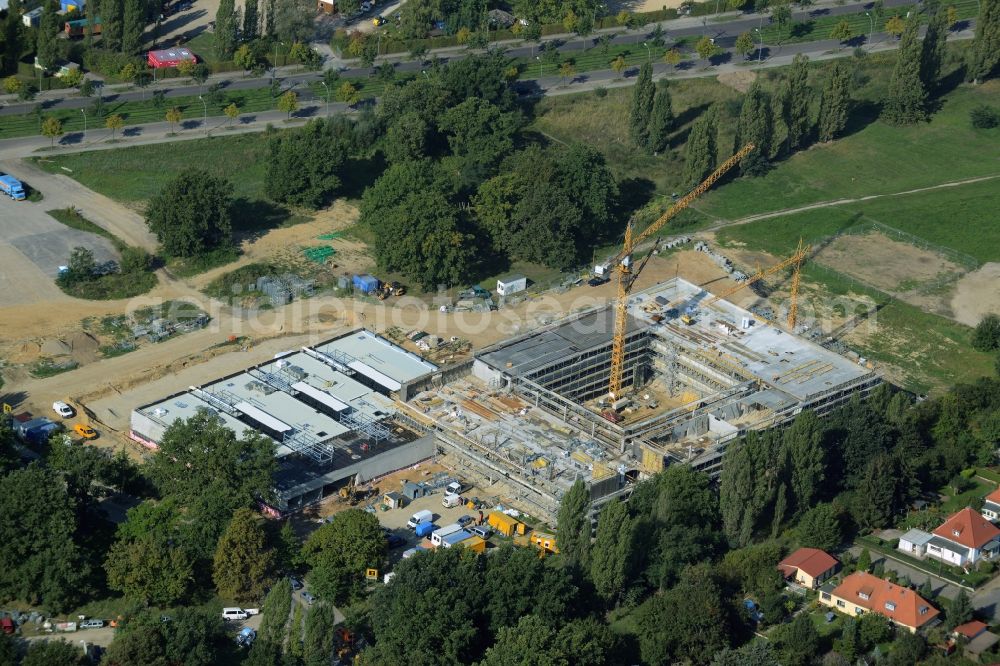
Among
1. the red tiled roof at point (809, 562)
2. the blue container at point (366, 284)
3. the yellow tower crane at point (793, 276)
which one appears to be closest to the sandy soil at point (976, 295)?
the yellow tower crane at point (793, 276)

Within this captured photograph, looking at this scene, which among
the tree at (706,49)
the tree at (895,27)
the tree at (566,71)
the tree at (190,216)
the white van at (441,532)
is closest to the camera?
the white van at (441,532)

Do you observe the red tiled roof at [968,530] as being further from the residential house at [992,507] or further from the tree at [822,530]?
the tree at [822,530]

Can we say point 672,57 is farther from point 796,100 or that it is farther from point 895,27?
point 895,27

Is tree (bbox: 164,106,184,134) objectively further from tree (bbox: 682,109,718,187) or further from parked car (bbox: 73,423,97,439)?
parked car (bbox: 73,423,97,439)

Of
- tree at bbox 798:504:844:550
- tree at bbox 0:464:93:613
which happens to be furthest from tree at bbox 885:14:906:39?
tree at bbox 0:464:93:613

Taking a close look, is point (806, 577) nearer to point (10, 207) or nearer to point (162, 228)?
point (162, 228)

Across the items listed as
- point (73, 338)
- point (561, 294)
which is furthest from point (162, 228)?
point (561, 294)

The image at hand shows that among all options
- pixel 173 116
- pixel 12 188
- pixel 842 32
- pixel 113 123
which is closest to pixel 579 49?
pixel 842 32
